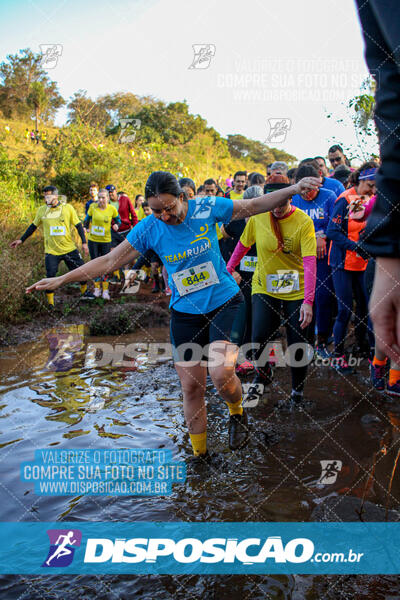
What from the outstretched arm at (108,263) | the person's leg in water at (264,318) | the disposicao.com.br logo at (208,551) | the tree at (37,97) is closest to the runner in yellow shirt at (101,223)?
the person's leg in water at (264,318)

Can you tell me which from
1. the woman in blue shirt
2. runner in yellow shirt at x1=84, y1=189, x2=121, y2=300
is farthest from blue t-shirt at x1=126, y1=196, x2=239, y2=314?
runner in yellow shirt at x1=84, y1=189, x2=121, y2=300

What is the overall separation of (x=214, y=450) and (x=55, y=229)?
22.2ft

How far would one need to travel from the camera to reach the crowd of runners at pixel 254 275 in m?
3.51

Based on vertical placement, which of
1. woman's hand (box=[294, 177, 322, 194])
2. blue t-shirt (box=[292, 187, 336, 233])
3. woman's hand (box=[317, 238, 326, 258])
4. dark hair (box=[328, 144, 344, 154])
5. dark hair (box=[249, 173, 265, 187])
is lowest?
woman's hand (box=[317, 238, 326, 258])

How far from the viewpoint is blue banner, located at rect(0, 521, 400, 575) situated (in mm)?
2535

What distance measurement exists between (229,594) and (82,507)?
1.22 m

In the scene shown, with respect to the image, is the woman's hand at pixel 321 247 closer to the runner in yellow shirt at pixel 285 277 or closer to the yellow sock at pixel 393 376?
the runner in yellow shirt at pixel 285 277

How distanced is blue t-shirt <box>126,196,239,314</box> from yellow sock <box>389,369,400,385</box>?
2.29 metres

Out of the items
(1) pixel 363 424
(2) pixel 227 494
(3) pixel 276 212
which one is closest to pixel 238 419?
(2) pixel 227 494

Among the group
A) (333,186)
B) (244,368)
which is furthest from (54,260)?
(333,186)

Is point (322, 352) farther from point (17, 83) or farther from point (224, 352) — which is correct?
point (17, 83)

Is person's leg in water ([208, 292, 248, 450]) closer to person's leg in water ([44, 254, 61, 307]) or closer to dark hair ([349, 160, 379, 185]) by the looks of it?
dark hair ([349, 160, 379, 185])

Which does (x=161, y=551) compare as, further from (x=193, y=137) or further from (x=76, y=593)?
(x=193, y=137)

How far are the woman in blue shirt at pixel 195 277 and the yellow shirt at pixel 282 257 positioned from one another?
1095 mm
